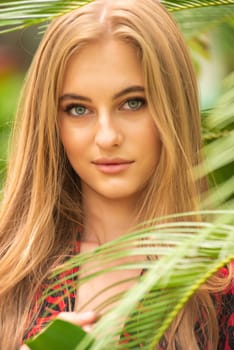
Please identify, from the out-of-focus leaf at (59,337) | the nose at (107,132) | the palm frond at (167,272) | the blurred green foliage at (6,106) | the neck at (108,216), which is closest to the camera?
the palm frond at (167,272)

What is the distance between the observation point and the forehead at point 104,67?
1.82 m

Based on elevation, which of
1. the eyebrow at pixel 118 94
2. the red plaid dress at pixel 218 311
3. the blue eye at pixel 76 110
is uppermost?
the eyebrow at pixel 118 94

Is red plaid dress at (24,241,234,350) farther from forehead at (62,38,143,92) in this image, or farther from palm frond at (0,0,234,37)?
palm frond at (0,0,234,37)

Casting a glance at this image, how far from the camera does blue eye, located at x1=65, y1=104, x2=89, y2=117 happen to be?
6.10 ft

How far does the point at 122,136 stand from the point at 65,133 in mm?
157

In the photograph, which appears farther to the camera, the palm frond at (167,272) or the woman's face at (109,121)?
the woman's face at (109,121)

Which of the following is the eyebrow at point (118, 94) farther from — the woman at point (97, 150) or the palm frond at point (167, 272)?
the palm frond at point (167, 272)

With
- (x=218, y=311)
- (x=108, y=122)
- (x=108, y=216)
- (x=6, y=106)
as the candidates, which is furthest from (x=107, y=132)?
(x=6, y=106)

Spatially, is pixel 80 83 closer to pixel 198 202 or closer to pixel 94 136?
pixel 94 136

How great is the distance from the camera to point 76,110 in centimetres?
188

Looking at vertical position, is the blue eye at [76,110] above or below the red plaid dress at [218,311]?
above

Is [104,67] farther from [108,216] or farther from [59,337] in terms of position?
[59,337]

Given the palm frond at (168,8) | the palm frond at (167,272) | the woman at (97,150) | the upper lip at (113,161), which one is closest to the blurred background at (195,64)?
the palm frond at (168,8)

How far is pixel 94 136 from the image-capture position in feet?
6.00
